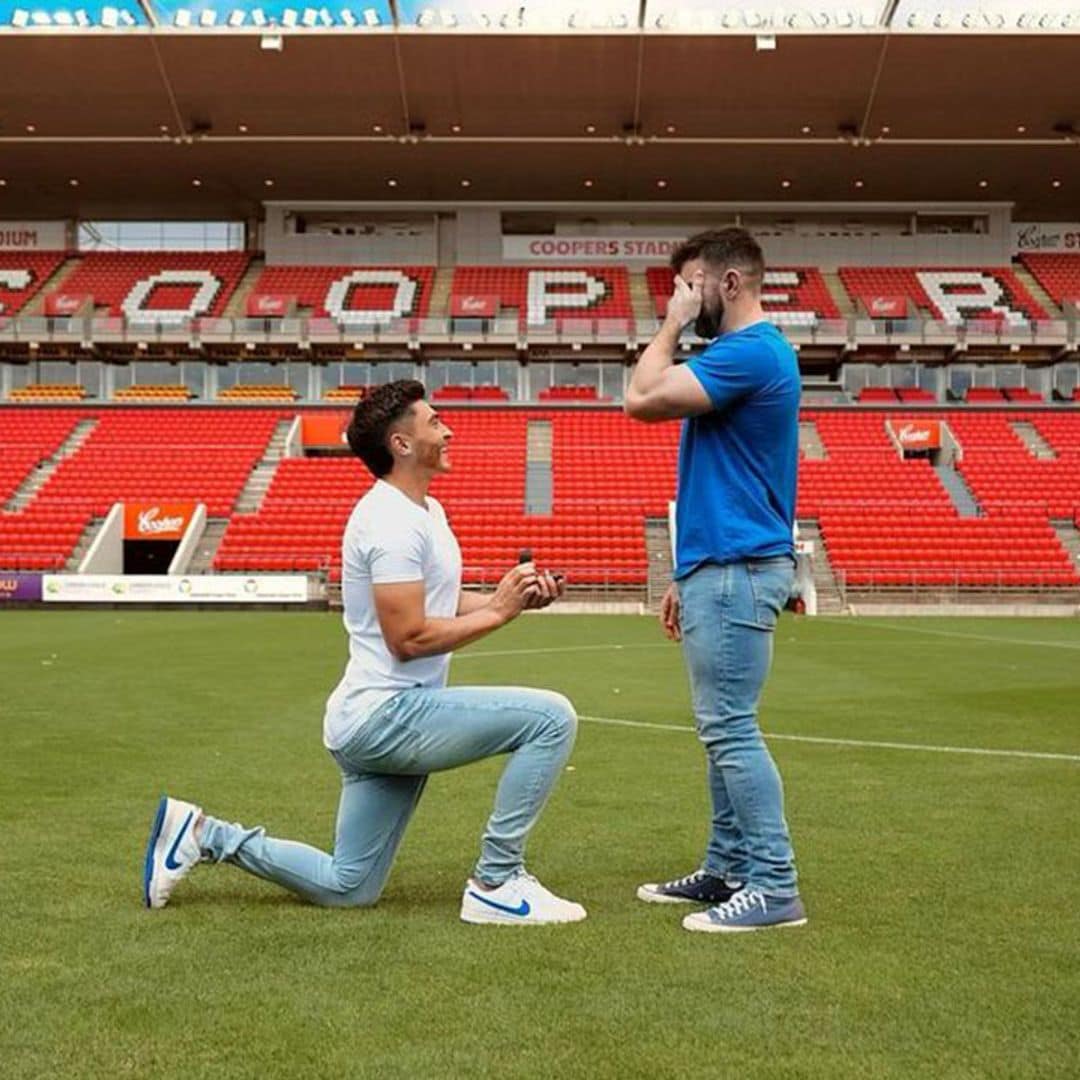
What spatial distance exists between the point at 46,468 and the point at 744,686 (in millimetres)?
36074

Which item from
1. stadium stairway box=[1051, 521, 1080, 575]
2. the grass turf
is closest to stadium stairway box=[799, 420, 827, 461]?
stadium stairway box=[1051, 521, 1080, 575]

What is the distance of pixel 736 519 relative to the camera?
13.4 ft

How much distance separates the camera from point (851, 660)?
1493 cm

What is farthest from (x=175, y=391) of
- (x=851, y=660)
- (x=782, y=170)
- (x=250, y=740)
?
(x=250, y=740)

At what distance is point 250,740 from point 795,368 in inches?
212

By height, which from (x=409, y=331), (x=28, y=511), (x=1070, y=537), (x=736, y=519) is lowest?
(x=736, y=519)

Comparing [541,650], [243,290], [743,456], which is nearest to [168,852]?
[743,456]

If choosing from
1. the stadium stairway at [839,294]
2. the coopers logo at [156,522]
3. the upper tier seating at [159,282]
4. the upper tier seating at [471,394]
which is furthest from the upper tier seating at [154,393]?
the stadium stairway at [839,294]

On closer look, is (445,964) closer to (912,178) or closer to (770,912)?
(770,912)

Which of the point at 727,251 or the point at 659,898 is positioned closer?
the point at 727,251

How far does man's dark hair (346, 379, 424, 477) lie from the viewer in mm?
4176

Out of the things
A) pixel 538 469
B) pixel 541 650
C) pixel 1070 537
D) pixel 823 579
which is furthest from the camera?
pixel 538 469

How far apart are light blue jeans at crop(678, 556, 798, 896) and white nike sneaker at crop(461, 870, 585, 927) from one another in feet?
2.13

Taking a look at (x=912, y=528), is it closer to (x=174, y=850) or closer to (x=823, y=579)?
(x=823, y=579)
